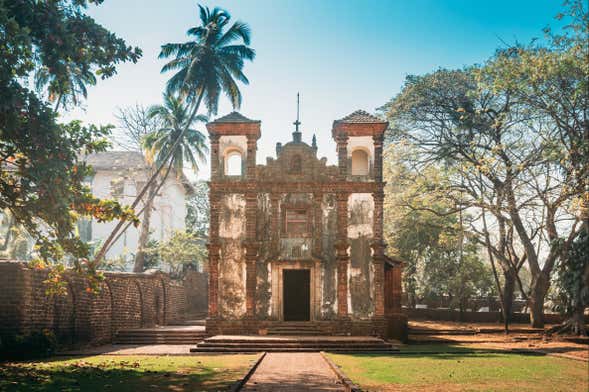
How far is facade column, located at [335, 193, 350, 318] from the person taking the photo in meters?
23.5

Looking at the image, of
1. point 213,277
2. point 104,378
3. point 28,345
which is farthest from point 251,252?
point 104,378

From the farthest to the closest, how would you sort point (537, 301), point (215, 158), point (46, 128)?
point (537, 301)
point (215, 158)
point (46, 128)

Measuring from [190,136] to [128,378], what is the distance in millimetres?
26899

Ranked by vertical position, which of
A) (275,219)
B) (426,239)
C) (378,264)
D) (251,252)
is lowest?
(378,264)

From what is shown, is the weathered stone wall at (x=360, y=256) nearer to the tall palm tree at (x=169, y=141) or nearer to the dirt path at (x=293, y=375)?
the dirt path at (x=293, y=375)

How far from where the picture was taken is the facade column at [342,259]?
77.1ft

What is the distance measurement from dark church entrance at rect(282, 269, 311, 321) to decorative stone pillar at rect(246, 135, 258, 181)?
14.3ft

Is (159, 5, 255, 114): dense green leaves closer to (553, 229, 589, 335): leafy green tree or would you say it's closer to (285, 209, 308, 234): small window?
(285, 209, 308, 234): small window

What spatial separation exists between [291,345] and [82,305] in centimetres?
757

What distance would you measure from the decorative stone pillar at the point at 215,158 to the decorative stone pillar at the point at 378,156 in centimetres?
665

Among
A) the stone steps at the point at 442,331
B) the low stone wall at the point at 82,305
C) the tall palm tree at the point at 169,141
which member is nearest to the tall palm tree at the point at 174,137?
the tall palm tree at the point at 169,141

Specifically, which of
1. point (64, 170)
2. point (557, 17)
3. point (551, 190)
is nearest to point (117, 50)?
point (64, 170)

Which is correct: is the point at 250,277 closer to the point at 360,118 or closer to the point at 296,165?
the point at 296,165

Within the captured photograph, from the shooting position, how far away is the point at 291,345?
68.0 feet
